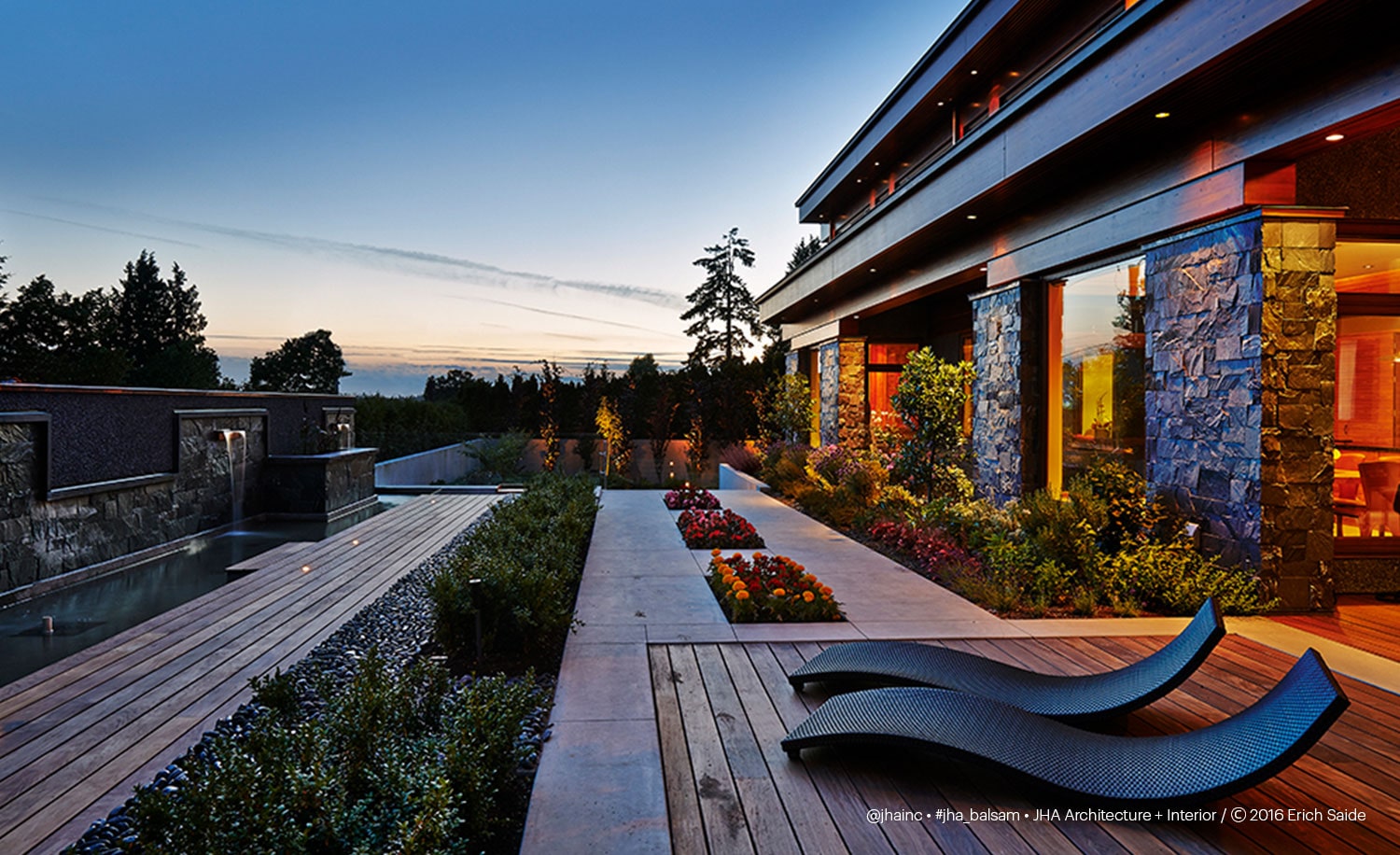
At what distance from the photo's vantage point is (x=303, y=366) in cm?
3638

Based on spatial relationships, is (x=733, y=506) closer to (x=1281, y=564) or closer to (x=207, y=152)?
(x=1281, y=564)

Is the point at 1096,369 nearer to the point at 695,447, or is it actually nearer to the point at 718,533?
the point at 718,533

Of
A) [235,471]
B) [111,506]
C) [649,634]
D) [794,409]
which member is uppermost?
[794,409]

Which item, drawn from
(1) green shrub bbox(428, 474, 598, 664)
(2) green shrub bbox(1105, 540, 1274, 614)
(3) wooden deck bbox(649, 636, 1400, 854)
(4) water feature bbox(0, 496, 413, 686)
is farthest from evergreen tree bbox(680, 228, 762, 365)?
(3) wooden deck bbox(649, 636, 1400, 854)

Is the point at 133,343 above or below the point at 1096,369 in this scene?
above

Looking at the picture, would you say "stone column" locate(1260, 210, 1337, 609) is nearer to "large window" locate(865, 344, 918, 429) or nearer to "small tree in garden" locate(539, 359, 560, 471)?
"large window" locate(865, 344, 918, 429)

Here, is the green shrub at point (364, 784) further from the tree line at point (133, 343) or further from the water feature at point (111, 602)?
the tree line at point (133, 343)

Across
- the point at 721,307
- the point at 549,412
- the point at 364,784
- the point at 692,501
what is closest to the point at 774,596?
the point at 364,784

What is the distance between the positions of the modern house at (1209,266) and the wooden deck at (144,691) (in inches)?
250

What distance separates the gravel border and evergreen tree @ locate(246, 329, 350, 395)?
110 feet

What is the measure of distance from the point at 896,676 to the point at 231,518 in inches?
368

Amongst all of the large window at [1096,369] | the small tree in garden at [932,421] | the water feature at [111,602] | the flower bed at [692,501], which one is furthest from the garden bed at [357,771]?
the flower bed at [692,501]

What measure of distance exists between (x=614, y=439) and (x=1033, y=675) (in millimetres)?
14366

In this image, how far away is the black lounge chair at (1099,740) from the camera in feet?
6.75
